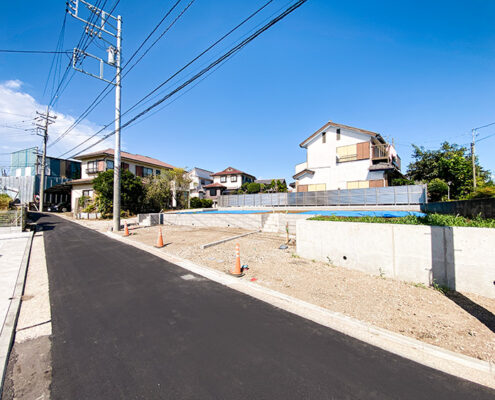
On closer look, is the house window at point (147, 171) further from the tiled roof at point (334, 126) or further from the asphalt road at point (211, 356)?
the asphalt road at point (211, 356)

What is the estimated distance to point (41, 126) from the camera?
3275 centimetres

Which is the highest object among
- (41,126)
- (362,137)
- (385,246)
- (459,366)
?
(41,126)

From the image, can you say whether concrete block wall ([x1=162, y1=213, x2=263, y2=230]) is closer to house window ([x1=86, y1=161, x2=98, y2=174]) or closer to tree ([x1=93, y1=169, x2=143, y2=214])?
tree ([x1=93, y1=169, x2=143, y2=214])

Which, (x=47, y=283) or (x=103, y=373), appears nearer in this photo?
(x=103, y=373)

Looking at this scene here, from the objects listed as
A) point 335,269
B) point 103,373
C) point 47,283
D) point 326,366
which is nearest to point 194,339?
point 103,373

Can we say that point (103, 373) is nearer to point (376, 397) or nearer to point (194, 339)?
point (194, 339)

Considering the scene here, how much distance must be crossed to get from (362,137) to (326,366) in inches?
1147

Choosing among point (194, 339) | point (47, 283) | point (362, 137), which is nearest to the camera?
point (194, 339)

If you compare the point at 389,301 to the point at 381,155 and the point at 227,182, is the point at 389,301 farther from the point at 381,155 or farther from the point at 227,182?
the point at 227,182

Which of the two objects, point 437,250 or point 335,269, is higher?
point 437,250

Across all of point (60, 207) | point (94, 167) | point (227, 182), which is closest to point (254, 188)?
point (227, 182)

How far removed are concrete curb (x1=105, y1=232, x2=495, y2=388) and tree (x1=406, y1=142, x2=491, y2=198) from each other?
28.0 m

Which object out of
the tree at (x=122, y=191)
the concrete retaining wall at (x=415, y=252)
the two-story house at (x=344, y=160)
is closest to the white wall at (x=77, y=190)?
the tree at (x=122, y=191)

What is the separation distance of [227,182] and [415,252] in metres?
41.6
